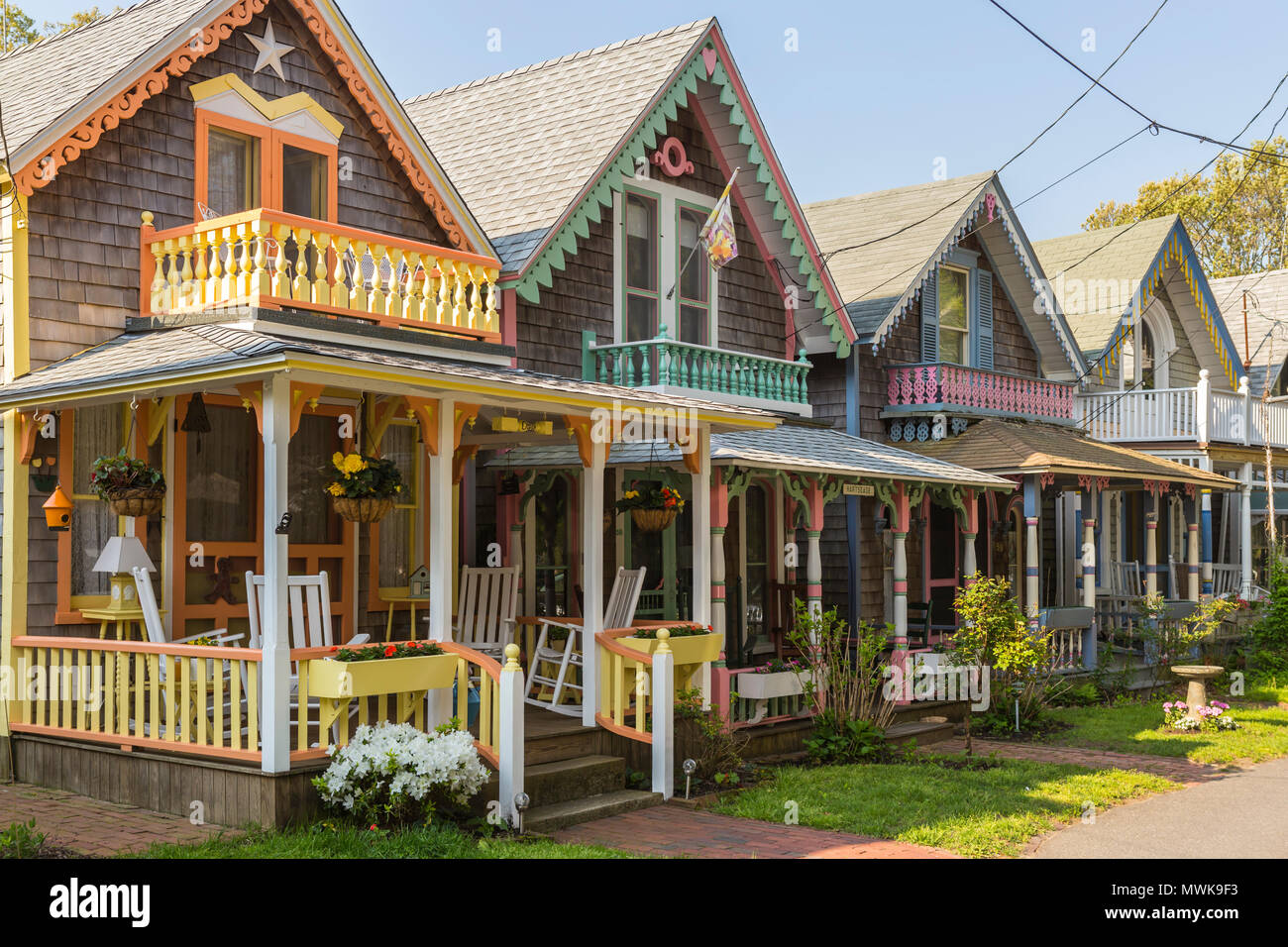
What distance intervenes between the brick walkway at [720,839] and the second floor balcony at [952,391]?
1050cm

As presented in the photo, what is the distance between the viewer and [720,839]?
9469 millimetres

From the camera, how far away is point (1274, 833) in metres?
9.92

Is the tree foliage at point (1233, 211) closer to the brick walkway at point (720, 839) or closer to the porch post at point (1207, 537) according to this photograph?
the porch post at point (1207, 537)

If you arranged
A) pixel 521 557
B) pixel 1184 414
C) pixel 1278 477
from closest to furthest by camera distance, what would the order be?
pixel 521 557
pixel 1184 414
pixel 1278 477

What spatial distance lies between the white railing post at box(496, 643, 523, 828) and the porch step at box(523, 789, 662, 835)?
0.82 ft

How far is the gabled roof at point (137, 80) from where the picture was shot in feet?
34.7

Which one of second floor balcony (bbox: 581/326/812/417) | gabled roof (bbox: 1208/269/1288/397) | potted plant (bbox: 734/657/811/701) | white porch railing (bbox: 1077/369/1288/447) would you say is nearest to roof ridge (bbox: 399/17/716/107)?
second floor balcony (bbox: 581/326/812/417)

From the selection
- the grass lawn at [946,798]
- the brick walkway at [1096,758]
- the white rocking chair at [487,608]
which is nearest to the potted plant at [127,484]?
the white rocking chair at [487,608]

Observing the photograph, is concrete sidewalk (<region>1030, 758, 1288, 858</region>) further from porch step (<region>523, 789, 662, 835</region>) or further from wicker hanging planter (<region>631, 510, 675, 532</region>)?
wicker hanging planter (<region>631, 510, 675, 532</region>)

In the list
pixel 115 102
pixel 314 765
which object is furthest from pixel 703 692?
pixel 115 102

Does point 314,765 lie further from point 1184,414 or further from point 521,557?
point 1184,414

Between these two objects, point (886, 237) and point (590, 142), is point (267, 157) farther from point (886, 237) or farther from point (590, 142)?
point (886, 237)

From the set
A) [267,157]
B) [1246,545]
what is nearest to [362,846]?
[267,157]

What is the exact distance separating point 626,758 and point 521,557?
3731mm
